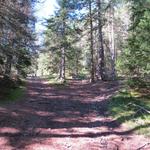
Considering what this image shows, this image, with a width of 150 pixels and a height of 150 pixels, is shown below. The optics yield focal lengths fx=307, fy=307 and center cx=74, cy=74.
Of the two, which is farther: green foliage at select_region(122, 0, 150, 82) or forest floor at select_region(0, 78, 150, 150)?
green foliage at select_region(122, 0, 150, 82)

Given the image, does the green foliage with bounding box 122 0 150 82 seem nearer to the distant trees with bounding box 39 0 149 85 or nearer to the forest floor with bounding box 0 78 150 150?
the distant trees with bounding box 39 0 149 85

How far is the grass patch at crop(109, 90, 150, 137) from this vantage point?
12195 millimetres

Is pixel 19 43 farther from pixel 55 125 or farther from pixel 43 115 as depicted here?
pixel 55 125

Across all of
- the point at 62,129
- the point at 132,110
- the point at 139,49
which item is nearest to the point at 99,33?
the point at 139,49

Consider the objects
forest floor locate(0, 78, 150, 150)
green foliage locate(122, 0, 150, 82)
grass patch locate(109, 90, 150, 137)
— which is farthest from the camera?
green foliage locate(122, 0, 150, 82)

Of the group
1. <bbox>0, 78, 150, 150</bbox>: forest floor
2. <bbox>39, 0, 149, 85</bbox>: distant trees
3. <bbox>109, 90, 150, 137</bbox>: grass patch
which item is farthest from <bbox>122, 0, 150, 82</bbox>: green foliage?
<bbox>0, 78, 150, 150</bbox>: forest floor

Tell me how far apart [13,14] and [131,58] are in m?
8.34

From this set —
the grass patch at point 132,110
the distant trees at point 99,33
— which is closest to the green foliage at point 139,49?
the distant trees at point 99,33

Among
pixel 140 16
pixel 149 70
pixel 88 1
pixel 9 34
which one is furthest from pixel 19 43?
pixel 149 70

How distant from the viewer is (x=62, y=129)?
12008 millimetres

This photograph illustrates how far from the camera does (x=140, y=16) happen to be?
18438 millimetres

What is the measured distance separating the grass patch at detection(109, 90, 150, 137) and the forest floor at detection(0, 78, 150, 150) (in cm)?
32

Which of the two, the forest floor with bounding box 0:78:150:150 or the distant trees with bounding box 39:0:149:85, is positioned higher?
the distant trees with bounding box 39:0:149:85

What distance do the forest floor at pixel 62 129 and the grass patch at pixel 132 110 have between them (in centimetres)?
32
